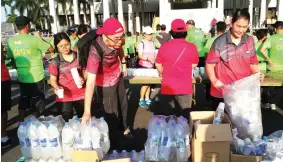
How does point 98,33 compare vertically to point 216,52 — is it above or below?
above

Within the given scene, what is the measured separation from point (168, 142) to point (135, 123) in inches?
100

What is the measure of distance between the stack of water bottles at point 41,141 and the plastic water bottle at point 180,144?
116cm

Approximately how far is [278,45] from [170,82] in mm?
2609

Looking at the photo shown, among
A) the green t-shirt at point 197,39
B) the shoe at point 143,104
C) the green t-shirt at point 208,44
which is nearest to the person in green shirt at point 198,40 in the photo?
the green t-shirt at point 197,39

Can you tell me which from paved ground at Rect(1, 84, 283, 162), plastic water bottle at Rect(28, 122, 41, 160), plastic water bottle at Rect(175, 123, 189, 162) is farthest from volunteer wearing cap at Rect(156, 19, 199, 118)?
plastic water bottle at Rect(28, 122, 41, 160)

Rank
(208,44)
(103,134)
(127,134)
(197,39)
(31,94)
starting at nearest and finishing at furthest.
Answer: (103,134)
(127,134)
(31,94)
(208,44)
(197,39)

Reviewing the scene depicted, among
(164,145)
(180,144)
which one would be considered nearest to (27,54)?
(164,145)

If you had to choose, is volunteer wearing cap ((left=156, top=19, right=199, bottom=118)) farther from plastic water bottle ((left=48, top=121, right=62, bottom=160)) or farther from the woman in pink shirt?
the woman in pink shirt

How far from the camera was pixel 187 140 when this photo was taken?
8.36 feet

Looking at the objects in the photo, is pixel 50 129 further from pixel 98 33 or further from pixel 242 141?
pixel 242 141

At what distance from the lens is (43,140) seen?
265 cm

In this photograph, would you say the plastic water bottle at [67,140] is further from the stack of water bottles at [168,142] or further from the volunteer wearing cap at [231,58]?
the volunteer wearing cap at [231,58]

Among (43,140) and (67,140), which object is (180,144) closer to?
(67,140)

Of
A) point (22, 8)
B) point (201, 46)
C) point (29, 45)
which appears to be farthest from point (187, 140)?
point (22, 8)
